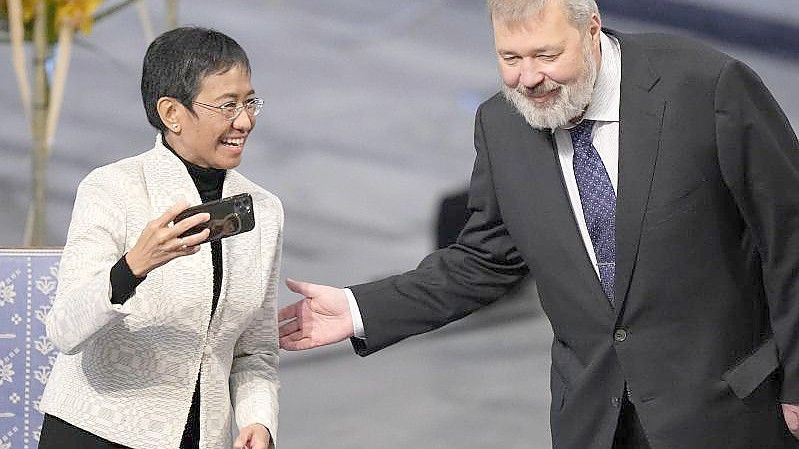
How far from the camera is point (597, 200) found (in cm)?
249

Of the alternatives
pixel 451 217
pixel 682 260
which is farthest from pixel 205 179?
pixel 451 217

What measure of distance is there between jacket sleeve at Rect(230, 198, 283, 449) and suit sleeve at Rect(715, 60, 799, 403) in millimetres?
746

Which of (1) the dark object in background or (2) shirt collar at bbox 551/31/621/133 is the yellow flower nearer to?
(2) shirt collar at bbox 551/31/621/133

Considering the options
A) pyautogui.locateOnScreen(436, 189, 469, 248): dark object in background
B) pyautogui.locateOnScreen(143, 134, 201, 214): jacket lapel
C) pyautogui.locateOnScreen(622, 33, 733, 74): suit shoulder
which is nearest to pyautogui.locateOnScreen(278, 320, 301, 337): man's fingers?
pyautogui.locateOnScreen(143, 134, 201, 214): jacket lapel

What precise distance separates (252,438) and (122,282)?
0.42 meters

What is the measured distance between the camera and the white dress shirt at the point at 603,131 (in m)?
2.49

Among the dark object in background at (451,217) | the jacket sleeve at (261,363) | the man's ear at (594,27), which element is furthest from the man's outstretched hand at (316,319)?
the dark object in background at (451,217)

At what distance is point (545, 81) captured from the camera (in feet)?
7.84

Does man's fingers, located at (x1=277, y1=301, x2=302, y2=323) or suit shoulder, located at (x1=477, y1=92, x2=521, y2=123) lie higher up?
suit shoulder, located at (x1=477, y1=92, x2=521, y2=123)

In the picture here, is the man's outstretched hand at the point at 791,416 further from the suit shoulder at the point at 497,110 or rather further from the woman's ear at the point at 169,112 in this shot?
the woman's ear at the point at 169,112

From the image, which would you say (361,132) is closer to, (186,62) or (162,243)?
(186,62)

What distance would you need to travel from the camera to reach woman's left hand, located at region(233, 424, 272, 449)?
2443mm

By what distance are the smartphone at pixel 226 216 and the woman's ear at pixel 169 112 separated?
171 millimetres

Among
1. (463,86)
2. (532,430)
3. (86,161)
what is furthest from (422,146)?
(532,430)
